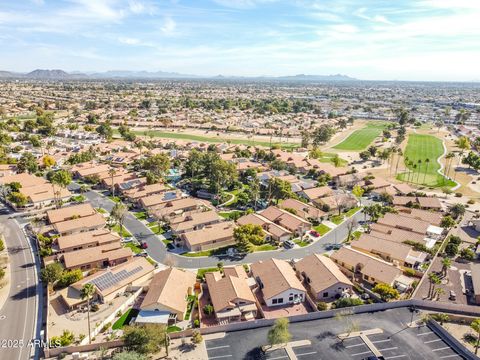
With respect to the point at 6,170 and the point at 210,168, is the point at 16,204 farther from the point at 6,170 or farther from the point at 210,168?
the point at 210,168

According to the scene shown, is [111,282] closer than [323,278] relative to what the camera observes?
Yes

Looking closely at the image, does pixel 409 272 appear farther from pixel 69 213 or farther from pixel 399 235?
pixel 69 213

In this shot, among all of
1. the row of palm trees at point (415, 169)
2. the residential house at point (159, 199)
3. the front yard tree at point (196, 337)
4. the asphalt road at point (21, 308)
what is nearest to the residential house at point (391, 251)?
the front yard tree at point (196, 337)

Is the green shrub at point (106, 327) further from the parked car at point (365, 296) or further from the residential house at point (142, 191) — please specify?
the residential house at point (142, 191)

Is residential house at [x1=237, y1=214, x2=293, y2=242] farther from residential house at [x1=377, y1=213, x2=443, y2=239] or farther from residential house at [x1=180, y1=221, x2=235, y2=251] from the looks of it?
residential house at [x1=377, y1=213, x2=443, y2=239]

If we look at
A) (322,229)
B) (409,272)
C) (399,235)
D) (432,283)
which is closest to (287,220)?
(322,229)

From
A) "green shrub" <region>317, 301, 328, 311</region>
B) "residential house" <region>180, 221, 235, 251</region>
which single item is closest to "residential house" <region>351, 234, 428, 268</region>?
"green shrub" <region>317, 301, 328, 311</region>
